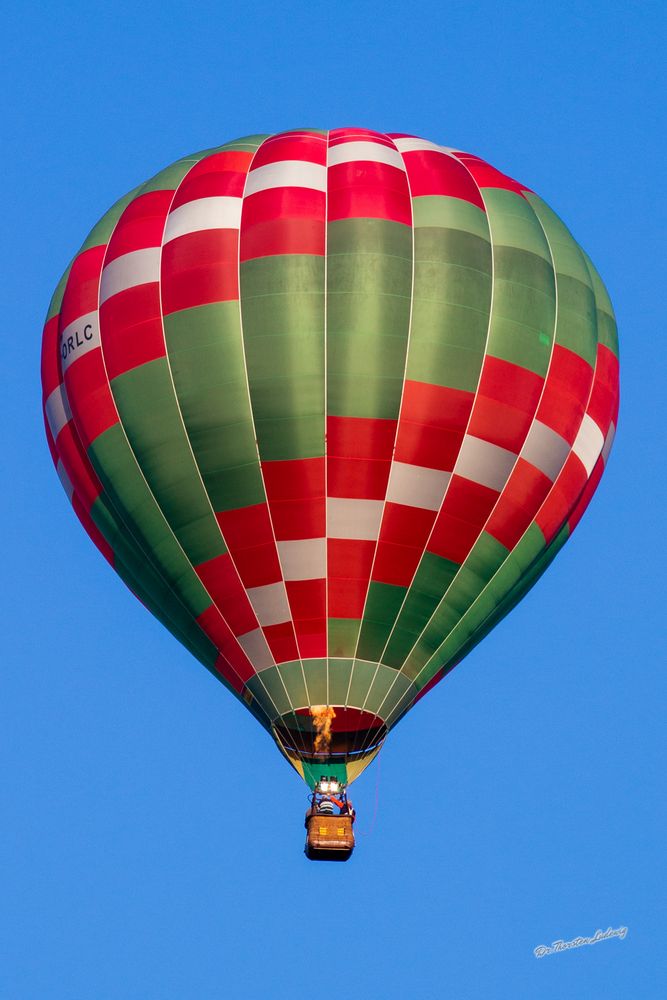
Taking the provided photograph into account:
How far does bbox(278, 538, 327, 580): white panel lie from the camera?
918 inches

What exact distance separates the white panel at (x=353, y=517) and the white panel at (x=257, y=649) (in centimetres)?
127

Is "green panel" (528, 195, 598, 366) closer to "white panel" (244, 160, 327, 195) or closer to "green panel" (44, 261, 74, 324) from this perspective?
"white panel" (244, 160, 327, 195)

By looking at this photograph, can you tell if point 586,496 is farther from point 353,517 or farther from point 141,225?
point 141,225

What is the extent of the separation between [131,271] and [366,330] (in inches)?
108

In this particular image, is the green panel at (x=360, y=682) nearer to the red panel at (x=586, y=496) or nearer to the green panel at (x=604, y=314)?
the red panel at (x=586, y=496)

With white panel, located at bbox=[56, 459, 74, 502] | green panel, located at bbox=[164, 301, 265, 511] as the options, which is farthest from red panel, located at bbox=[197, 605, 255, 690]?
white panel, located at bbox=[56, 459, 74, 502]

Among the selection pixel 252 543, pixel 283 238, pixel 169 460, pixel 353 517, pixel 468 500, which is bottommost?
pixel 252 543

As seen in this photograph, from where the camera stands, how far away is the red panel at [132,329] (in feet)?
77.8

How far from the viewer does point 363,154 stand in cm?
2473

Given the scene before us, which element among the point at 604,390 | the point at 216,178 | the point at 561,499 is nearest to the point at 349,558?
the point at 561,499

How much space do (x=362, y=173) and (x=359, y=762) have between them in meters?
6.15

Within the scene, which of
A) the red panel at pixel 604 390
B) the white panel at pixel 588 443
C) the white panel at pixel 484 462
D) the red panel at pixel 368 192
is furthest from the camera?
the red panel at pixel 604 390

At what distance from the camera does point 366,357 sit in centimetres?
2320

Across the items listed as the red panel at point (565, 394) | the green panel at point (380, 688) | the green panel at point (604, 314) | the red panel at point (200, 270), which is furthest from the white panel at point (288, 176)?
the green panel at point (380, 688)
